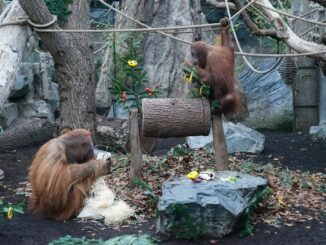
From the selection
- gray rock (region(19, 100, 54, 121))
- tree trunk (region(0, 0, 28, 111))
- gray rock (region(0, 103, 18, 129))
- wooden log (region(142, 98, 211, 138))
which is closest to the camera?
tree trunk (region(0, 0, 28, 111))

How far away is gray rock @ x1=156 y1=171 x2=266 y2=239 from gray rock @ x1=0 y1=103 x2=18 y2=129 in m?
4.60

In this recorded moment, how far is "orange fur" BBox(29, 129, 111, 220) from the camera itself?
4770mm

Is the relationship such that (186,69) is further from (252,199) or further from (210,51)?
(252,199)

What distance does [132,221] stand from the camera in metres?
4.73

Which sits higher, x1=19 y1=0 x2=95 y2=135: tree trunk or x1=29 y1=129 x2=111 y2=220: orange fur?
x1=19 y1=0 x2=95 y2=135: tree trunk

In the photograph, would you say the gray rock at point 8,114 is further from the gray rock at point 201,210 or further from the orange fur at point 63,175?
the gray rock at point 201,210

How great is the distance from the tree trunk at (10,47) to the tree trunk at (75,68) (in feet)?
1.25

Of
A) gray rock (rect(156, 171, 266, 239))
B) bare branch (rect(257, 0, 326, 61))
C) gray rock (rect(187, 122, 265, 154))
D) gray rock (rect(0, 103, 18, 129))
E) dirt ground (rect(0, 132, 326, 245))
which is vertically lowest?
dirt ground (rect(0, 132, 326, 245))

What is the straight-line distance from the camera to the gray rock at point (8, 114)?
8.37m

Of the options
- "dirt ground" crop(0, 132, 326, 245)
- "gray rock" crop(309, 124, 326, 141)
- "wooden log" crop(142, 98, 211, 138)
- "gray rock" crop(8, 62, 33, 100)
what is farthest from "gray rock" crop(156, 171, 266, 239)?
"gray rock" crop(8, 62, 33, 100)

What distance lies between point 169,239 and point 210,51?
1.81m

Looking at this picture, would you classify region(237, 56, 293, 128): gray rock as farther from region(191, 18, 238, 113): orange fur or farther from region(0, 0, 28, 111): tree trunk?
region(0, 0, 28, 111): tree trunk

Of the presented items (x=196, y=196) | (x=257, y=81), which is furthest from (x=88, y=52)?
(x=257, y=81)

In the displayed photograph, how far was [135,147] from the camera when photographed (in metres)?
5.32
